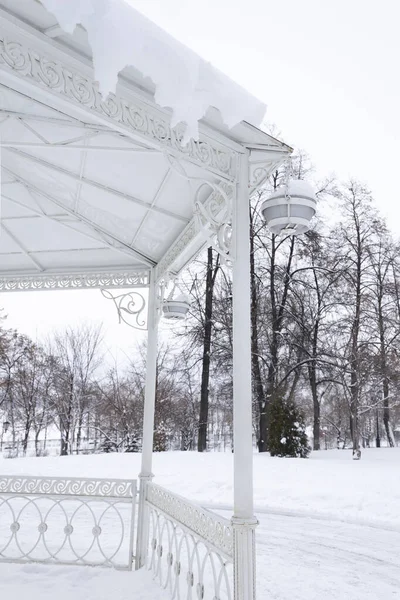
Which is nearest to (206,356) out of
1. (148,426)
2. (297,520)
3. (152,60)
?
(297,520)

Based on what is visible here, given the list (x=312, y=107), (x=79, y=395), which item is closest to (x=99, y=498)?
(x=312, y=107)

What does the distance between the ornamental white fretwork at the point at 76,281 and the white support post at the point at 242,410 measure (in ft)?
9.43

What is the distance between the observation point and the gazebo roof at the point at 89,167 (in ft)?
8.54

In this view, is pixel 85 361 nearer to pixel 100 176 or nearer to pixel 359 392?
pixel 359 392

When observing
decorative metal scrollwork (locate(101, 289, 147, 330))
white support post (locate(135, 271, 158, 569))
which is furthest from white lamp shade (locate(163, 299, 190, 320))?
decorative metal scrollwork (locate(101, 289, 147, 330))

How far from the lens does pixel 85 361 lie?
24.7 m

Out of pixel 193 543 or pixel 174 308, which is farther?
pixel 174 308

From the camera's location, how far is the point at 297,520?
7.95 meters

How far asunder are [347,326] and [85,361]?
1394 cm

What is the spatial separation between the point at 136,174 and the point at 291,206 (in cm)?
149

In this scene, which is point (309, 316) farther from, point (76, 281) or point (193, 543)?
point (193, 543)

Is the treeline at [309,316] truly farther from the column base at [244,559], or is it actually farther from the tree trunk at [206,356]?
the column base at [244,559]

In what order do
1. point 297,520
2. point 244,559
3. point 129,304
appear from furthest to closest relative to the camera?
point 297,520, point 129,304, point 244,559

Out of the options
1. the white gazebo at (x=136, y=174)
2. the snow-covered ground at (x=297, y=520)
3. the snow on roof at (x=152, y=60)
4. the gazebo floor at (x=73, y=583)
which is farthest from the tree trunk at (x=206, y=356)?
the snow on roof at (x=152, y=60)
